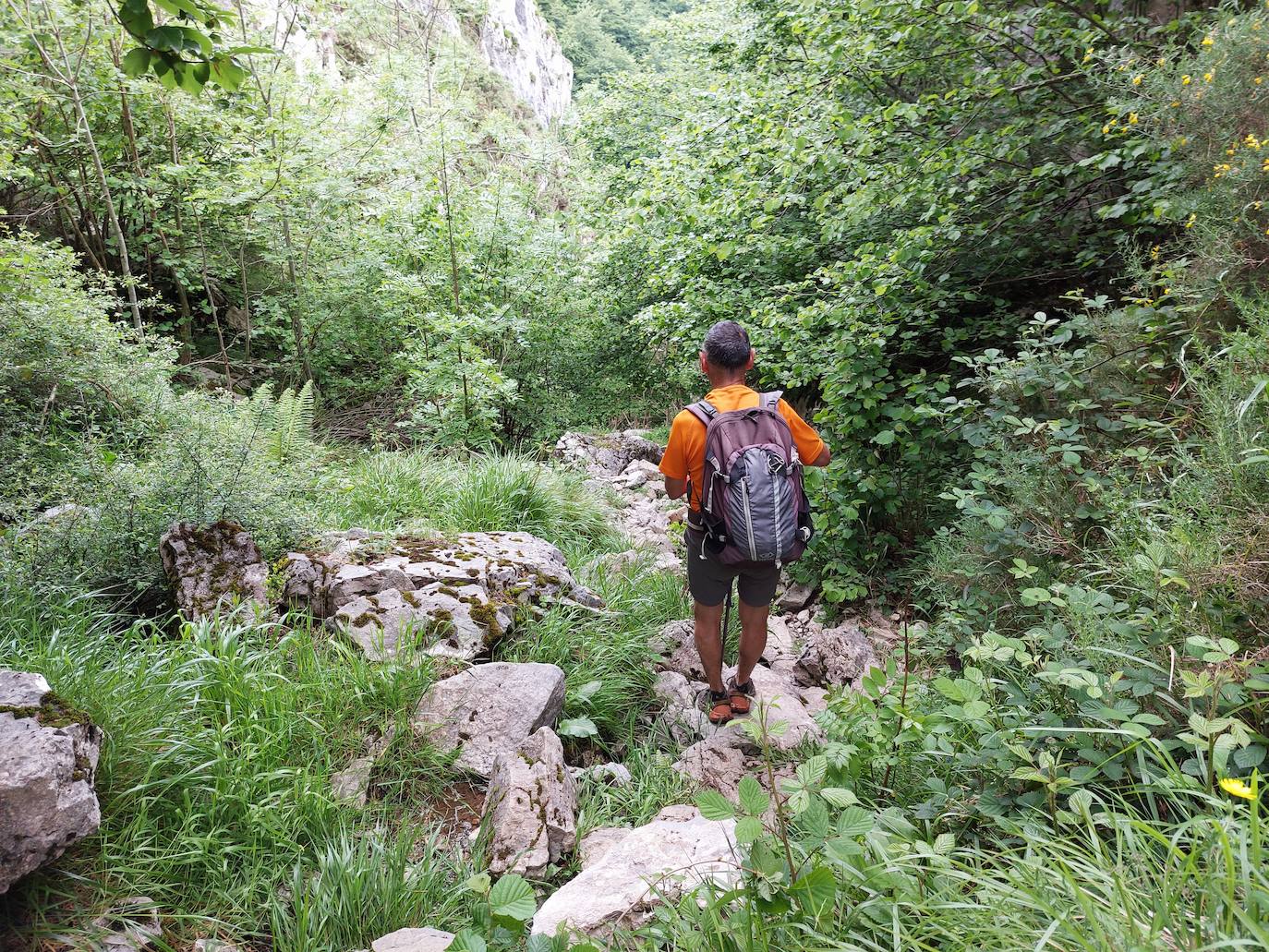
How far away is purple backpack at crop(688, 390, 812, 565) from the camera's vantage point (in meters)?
2.93

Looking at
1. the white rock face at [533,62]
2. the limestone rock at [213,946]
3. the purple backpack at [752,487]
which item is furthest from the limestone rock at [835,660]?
the white rock face at [533,62]

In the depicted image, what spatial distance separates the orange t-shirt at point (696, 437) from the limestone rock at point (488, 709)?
3.84ft

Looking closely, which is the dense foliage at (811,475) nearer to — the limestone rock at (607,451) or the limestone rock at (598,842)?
the limestone rock at (598,842)

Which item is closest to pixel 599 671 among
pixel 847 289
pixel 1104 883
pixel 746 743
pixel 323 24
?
pixel 746 743

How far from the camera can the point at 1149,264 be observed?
392cm

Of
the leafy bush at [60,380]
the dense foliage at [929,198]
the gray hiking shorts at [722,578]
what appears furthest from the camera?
the leafy bush at [60,380]

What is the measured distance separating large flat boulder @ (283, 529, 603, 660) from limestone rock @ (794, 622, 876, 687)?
143 cm

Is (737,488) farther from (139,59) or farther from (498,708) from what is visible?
(139,59)

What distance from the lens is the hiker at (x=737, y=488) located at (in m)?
2.95

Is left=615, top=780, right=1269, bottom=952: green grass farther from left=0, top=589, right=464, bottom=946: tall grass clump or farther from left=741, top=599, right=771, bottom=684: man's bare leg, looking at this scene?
left=741, top=599, right=771, bottom=684: man's bare leg

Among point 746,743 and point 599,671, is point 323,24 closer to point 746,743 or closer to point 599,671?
point 599,671

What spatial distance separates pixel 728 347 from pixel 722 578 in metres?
1.18

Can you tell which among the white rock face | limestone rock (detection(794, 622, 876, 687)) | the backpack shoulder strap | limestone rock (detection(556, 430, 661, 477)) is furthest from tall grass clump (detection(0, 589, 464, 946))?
the white rock face

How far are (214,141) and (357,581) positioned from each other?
8.46m
